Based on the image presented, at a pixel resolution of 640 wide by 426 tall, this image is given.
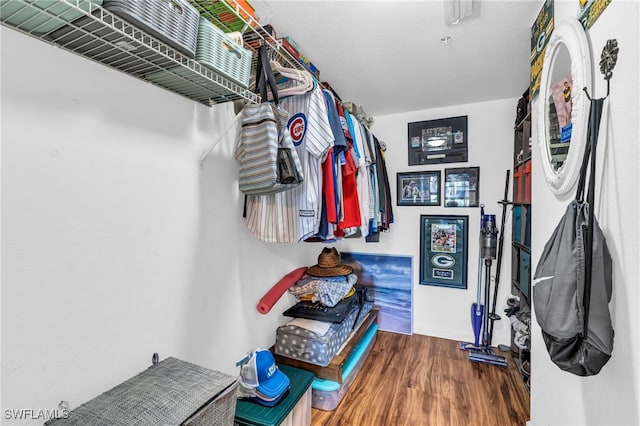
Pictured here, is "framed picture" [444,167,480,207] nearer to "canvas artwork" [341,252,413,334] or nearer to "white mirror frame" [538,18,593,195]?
"canvas artwork" [341,252,413,334]

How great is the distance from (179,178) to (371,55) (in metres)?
1.50

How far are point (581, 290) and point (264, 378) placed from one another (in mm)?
1292

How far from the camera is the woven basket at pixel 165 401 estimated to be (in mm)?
823

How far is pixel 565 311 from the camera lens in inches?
31.6

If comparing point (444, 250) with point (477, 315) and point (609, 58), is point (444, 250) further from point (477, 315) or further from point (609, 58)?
point (609, 58)

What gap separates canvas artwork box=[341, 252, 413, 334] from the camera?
2.98 meters

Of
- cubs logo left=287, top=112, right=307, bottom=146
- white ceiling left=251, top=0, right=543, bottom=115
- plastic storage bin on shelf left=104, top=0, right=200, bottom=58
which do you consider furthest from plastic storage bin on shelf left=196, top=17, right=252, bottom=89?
white ceiling left=251, top=0, right=543, bottom=115

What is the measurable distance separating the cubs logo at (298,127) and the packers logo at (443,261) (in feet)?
6.73

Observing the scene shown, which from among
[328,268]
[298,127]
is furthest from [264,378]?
[298,127]

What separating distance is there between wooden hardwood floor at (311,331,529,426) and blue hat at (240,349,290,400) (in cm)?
58

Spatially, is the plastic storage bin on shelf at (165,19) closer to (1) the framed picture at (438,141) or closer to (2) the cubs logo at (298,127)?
(2) the cubs logo at (298,127)

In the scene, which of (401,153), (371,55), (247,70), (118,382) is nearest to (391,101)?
(401,153)

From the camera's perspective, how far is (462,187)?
2.81 m

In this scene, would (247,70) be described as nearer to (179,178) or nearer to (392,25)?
(179,178)
